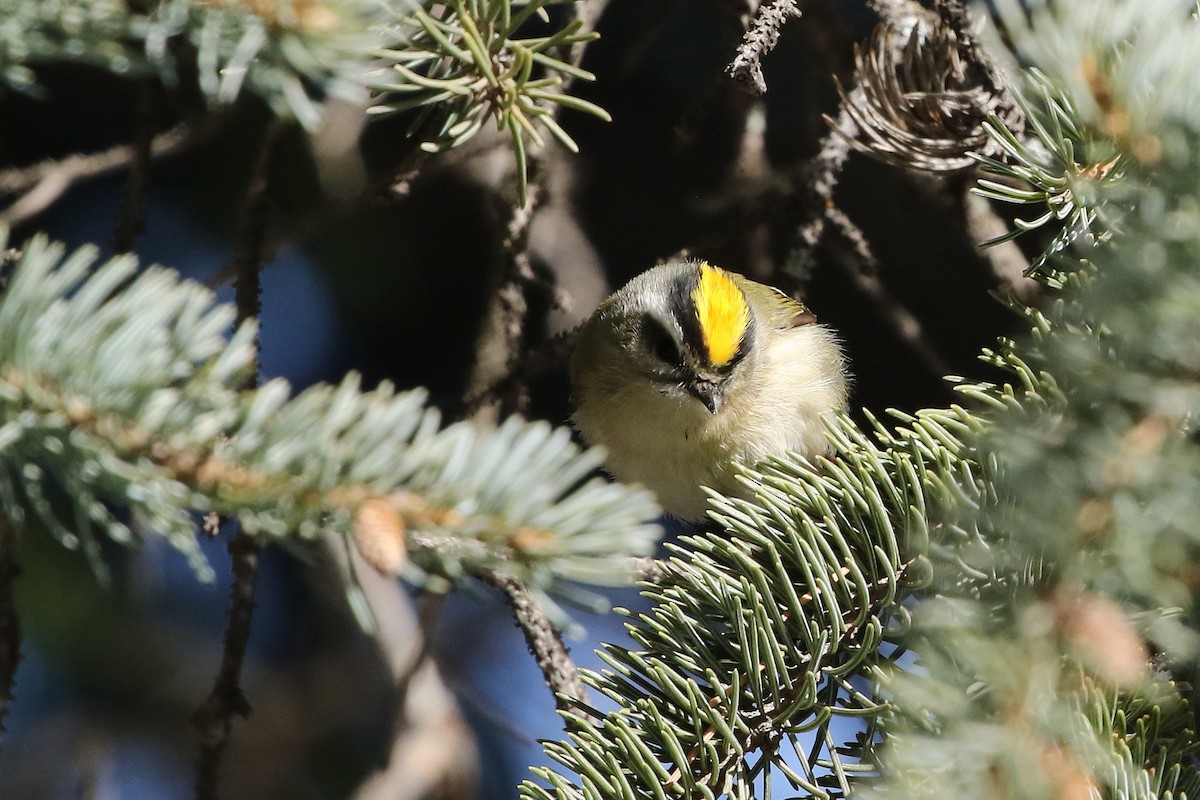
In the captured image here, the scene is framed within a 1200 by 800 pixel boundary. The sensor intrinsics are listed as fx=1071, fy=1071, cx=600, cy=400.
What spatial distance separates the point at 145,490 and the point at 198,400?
63 millimetres

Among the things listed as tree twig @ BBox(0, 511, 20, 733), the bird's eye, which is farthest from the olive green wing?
tree twig @ BBox(0, 511, 20, 733)

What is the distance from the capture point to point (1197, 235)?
675mm

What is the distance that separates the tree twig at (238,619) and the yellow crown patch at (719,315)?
1099 millimetres

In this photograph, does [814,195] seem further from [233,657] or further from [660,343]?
[233,657]

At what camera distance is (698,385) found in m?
2.52

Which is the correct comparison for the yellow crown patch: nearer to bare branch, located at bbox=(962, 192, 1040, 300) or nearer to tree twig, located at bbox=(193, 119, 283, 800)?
bare branch, located at bbox=(962, 192, 1040, 300)

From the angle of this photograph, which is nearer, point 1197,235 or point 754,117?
point 1197,235

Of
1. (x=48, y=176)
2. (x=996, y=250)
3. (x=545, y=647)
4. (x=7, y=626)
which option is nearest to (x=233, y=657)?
(x=7, y=626)

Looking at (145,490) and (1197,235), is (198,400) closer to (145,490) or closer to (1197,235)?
(145,490)

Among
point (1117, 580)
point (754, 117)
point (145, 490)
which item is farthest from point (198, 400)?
point (754, 117)

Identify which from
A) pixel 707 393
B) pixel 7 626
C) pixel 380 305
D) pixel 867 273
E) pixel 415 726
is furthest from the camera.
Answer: pixel 380 305

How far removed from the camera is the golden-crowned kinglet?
8.31 feet

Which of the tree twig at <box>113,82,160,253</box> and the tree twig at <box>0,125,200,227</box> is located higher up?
the tree twig at <box>0,125,200,227</box>

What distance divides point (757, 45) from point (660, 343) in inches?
51.6
